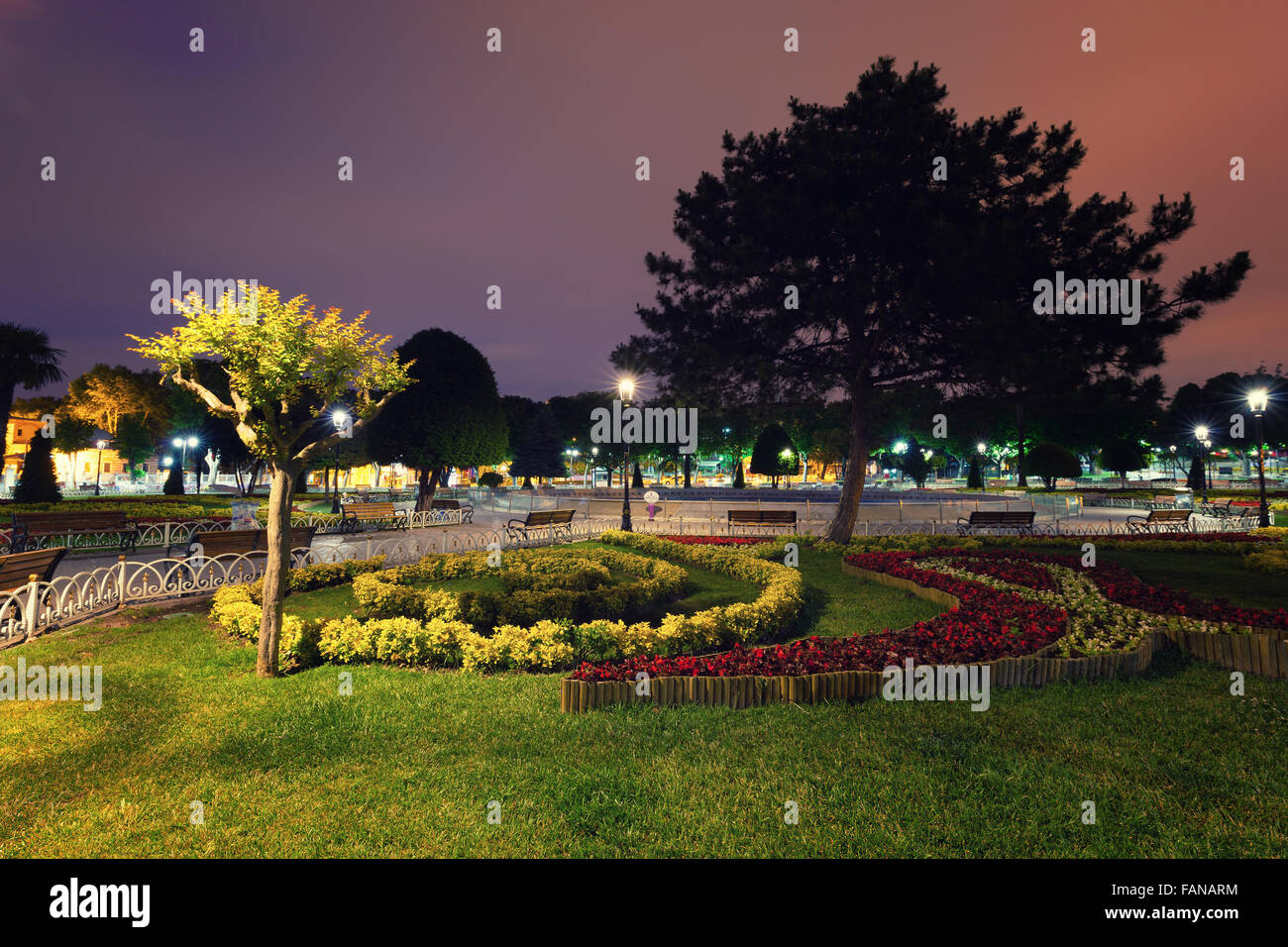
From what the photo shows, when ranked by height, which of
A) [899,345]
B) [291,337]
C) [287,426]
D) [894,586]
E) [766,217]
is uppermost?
[766,217]

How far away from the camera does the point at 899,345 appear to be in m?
17.1

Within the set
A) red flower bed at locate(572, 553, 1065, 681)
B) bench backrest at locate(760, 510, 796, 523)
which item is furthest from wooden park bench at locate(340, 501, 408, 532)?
red flower bed at locate(572, 553, 1065, 681)

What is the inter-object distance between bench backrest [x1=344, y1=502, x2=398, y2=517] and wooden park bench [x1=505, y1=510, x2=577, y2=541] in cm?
505

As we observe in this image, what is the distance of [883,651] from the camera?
6.21 meters

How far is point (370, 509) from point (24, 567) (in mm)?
12229

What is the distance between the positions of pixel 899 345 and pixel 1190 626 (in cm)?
1155

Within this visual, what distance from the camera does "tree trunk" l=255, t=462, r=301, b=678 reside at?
251 inches

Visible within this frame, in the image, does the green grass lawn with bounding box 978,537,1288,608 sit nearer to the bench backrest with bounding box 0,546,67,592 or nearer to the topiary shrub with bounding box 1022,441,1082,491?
the bench backrest with bounding box 0,546,67,592

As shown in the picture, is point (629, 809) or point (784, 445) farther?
point (784, 445)

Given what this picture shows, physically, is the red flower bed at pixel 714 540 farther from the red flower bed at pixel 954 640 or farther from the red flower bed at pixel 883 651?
the red flower bed at pixel 883 651

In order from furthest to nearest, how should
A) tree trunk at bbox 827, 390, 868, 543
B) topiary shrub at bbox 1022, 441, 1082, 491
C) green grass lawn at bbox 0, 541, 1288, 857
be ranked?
topiary shrub at bbox 1022, 441, 1082, 491
tree trunk at bbox 827, 390, 868, 543
green grass lawn at bbox 0, 541, 1288, 857

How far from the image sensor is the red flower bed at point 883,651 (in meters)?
5.79
